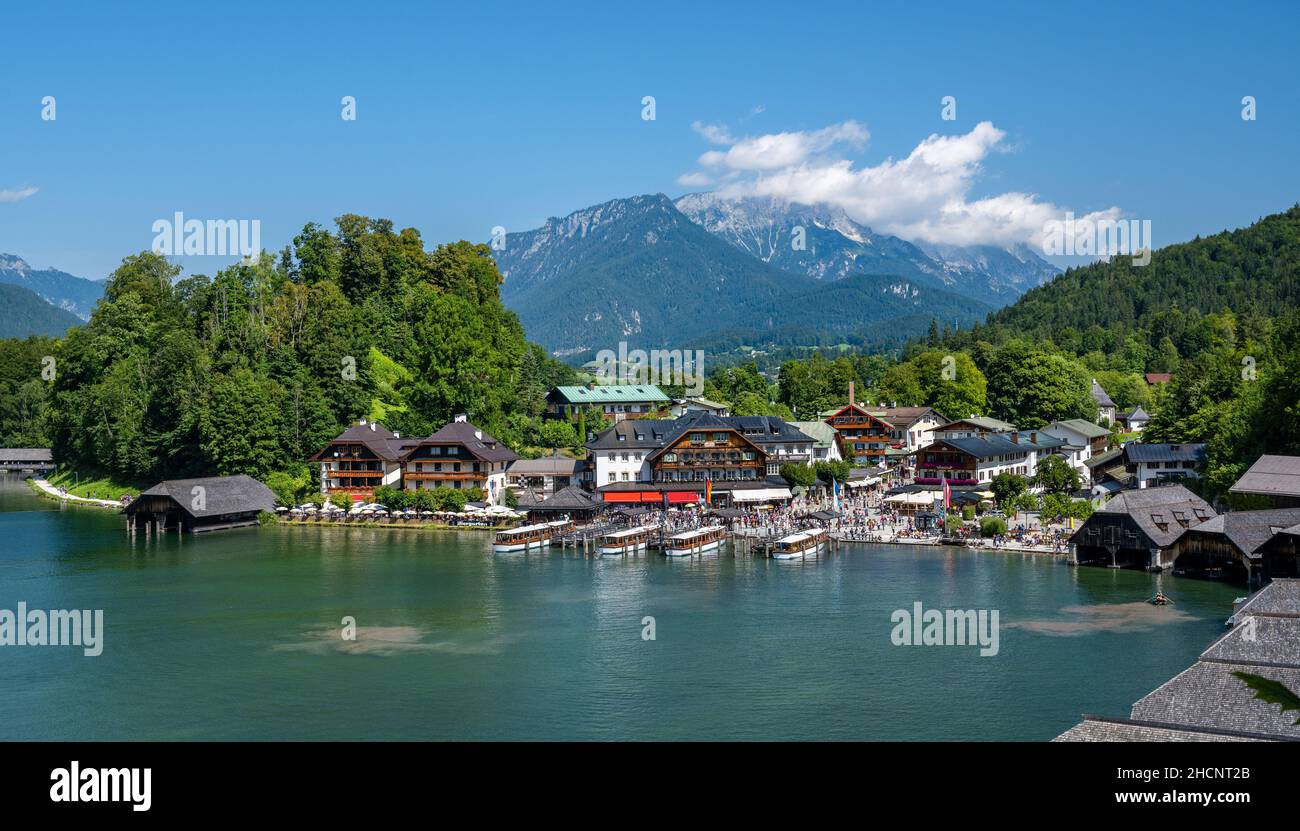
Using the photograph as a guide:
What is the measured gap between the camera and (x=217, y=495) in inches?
2251

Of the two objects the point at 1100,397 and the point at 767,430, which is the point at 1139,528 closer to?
the point at 767,430

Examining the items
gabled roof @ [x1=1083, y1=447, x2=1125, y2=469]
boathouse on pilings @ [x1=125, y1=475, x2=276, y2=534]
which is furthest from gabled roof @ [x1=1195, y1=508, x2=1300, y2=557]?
boathouse on pilings @ [x1=125, y1=475, x2=276, y2=534]

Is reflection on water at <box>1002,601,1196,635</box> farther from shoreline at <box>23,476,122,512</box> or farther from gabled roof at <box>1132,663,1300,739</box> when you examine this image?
shoreline at <box>23,476,122,512</box>

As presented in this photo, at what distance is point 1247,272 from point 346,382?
117901 mm

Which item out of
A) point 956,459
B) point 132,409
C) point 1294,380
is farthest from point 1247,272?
point 132,409

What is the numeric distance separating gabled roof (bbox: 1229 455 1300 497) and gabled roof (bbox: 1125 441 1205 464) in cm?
1736

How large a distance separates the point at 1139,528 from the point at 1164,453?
67.0 feet

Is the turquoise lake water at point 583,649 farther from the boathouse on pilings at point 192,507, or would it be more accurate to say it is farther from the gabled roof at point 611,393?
the gabled roof at point 611,393

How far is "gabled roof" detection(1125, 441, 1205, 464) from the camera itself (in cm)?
5753

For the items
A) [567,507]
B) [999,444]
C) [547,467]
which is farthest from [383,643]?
[999,444]

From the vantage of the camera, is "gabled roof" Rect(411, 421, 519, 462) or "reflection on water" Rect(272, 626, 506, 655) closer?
"reflection on water" Rect(272, 626, 506, 655)

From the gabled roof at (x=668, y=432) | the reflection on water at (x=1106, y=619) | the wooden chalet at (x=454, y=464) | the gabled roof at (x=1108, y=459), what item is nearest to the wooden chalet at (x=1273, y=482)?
the reflection on water at (x=1106, y=619)

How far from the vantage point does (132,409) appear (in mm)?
70750
